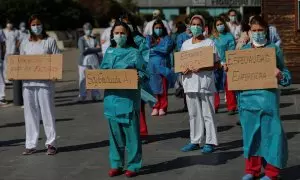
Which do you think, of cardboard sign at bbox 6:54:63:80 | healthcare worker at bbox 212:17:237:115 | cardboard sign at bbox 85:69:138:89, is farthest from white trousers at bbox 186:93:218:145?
healthcare worker at bbox 212:17:237:115

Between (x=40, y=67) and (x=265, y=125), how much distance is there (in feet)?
10.5

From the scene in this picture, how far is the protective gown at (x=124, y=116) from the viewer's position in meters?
7.05

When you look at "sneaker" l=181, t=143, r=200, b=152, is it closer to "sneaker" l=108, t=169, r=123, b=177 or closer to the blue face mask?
"sneaker" l=108, t=169, r=123, b=177

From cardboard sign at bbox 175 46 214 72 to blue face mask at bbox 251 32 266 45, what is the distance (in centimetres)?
123

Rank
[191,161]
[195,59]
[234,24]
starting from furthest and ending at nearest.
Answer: [234,24] < [195,59] < [191,161]

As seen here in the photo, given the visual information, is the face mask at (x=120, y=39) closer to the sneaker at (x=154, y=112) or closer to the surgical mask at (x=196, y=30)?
the surgical mask at (x=196, y=30)

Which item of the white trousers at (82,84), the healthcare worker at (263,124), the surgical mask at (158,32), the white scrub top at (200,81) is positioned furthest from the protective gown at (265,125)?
the white trousers at (82,84)

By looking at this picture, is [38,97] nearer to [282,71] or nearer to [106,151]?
[106,151]

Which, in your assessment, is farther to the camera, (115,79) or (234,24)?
(234,24)

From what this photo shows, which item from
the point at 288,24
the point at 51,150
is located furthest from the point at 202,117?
the point at 288,24

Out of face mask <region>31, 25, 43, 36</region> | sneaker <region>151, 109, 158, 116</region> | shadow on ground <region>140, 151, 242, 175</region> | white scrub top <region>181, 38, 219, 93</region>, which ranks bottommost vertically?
shadow on ground <region>140, 151, 242, 175</region>

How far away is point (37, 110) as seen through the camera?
27.7 feet

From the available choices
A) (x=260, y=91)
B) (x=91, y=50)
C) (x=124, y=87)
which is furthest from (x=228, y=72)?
(x=91, y=50)

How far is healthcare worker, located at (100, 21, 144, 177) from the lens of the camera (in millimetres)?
7055
